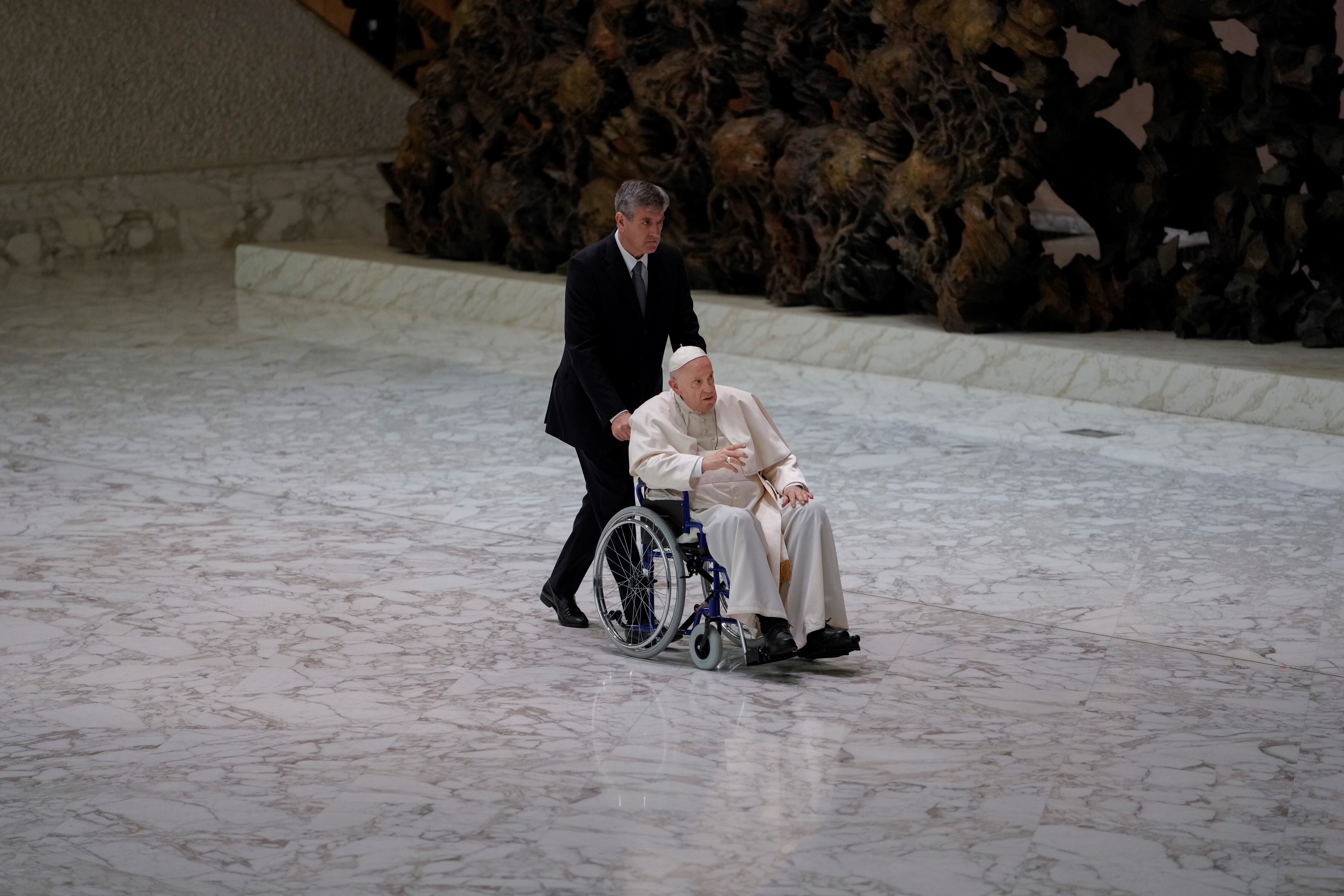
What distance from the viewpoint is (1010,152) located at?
901 cm

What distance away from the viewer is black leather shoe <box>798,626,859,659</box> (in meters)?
4.88

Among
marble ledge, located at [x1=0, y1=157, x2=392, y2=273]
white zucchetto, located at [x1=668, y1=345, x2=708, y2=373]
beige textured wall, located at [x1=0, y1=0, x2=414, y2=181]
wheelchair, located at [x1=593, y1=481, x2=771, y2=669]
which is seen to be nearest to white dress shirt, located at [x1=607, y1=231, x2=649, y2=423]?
white zucchetto, located at [x1=668, y1=345, x2=708, y2=373]

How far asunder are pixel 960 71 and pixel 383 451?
142 inches

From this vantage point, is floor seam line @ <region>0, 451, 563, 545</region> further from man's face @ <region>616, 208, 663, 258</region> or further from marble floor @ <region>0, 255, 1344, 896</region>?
man's face @ <region>616, 208, 663, 258</region>

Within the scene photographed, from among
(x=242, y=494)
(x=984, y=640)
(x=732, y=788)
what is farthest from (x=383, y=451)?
(x=732, y=788)

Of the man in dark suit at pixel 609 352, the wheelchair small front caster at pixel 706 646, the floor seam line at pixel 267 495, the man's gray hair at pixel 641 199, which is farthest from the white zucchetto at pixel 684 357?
the floor seam line at pixel 267 495

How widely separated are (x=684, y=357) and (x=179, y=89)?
10722 mm

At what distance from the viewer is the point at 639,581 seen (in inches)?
201

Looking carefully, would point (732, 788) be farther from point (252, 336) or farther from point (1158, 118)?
point (252, 336)

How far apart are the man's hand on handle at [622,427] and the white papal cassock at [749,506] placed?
86 mm

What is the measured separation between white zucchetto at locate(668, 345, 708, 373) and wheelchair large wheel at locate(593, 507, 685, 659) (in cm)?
43

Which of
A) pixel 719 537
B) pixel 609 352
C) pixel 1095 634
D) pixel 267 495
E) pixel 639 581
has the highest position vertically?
pixel 609 352

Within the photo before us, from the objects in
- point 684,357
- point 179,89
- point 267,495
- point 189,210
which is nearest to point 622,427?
point 684,357

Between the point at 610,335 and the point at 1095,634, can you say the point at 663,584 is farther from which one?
the point at 1095,634
